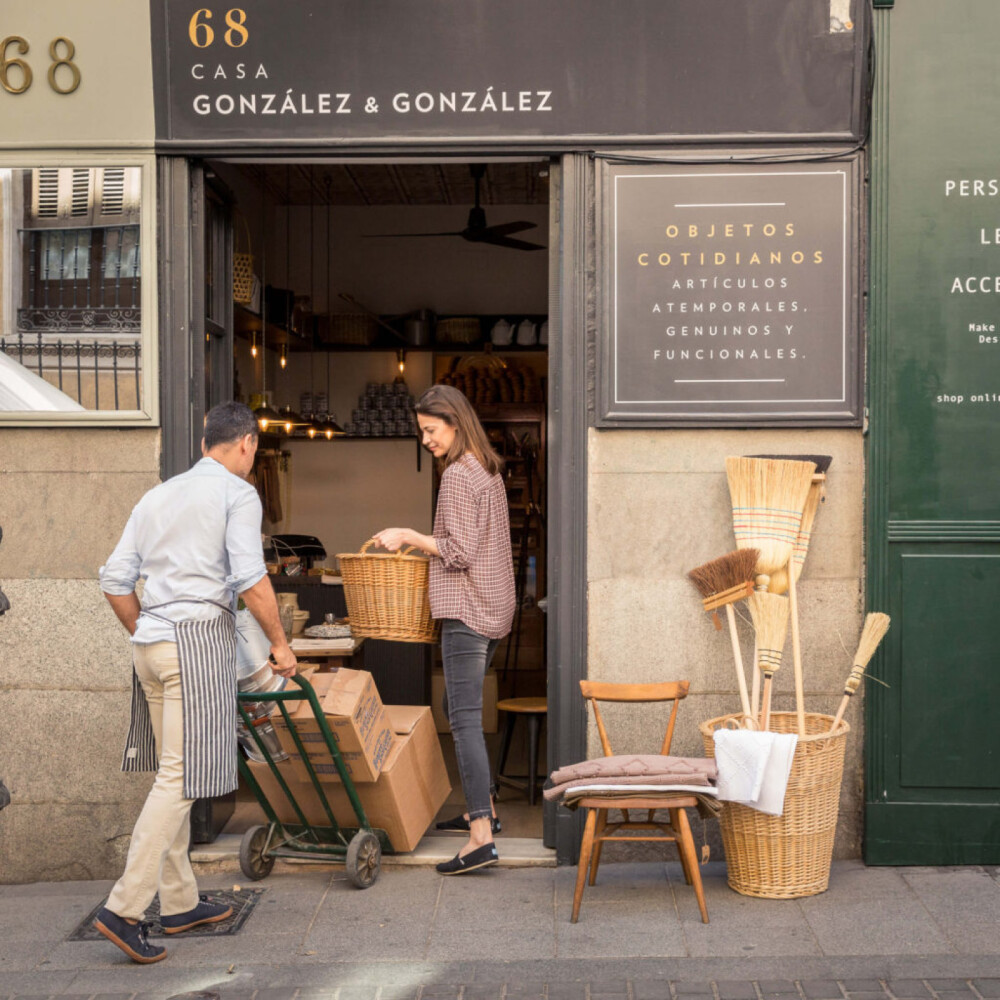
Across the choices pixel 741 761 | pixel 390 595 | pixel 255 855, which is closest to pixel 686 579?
pixel 741 761

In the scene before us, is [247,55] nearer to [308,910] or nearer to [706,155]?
[706,155]

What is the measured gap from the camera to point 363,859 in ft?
16.1

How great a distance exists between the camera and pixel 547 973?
4.12 metres

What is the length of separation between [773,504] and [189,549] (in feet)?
7.76

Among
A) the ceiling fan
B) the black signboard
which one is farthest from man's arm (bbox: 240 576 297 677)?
the ceiling fan

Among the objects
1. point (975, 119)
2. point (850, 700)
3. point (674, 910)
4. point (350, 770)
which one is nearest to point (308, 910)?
point (350, 770)

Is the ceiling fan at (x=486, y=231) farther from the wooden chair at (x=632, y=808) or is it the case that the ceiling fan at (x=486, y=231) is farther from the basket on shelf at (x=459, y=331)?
the wooden chair at (x=632, y=808)

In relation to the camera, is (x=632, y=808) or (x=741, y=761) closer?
(x=741, y=761)

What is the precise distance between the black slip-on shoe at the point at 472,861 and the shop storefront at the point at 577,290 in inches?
13.2

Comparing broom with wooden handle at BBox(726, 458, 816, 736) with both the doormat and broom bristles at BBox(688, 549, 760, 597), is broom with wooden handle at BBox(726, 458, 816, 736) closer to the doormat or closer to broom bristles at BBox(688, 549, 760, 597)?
broom bristles at BBox(688, 549, 760, 597)

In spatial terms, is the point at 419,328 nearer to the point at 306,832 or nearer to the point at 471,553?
the point at 471,553

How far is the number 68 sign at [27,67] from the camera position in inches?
204

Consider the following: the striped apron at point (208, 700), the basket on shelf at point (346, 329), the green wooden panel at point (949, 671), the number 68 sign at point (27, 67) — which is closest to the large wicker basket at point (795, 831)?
the green wooden panel at point (949, 671)

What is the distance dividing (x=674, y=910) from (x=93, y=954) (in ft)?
7.37
